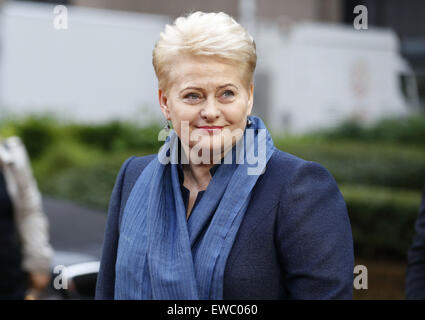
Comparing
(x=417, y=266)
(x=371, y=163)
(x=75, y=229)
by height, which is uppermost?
(x=417, y=266)

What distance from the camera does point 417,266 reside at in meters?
2.36

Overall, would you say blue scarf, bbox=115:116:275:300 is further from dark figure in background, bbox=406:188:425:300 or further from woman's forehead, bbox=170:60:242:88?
dark figure in background, bbox=406:188:425:300

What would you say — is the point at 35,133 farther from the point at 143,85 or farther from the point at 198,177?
the point at 198,177

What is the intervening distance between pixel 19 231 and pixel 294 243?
5.95 feet

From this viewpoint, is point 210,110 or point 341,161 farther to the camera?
point 341,161

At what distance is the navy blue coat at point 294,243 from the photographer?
1.52 m

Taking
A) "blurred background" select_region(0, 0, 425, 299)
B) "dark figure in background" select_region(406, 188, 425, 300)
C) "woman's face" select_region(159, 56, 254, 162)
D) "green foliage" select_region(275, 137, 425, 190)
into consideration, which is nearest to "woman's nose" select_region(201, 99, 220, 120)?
"woman's face" select_region(159, 56, 254, 162)

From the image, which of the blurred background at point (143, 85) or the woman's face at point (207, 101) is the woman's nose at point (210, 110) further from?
the blurred background at point (143, 85)

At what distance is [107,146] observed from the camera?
10.3 meters

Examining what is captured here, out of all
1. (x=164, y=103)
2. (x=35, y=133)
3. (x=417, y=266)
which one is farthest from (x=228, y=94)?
(x=35, y=133)

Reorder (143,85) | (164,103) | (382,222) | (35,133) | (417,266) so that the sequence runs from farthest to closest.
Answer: (143,85) → (35,133) → (382,222) → (417,266) → (164,103)

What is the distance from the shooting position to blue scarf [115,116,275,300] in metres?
1.53

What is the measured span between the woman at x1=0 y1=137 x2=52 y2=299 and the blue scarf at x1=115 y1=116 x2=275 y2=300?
4.32 ft
